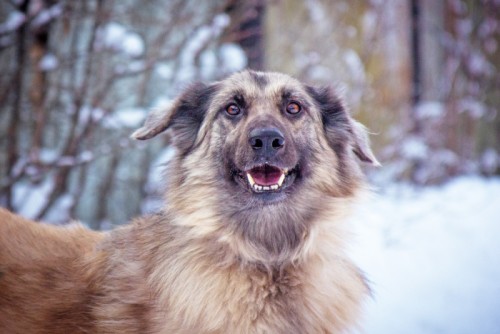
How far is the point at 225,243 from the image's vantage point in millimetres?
2830

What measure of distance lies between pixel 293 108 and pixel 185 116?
0.66 metres

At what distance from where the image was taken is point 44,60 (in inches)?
199

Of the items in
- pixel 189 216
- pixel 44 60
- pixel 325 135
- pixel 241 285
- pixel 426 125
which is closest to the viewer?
pixel 241 285

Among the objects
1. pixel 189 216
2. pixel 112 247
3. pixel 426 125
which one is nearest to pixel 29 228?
pixel 112 247

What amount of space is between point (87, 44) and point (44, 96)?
63 cm

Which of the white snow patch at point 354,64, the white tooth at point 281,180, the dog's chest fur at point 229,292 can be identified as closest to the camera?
the dog's chest fur at point 229,292

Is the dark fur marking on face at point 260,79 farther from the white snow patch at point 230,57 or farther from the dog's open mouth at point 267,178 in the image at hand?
the white snow patch at point 230,57

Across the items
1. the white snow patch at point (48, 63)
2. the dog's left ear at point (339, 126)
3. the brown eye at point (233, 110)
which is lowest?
the white snow patch at point (48, 63)

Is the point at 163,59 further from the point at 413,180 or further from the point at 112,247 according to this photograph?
the point at 413,180

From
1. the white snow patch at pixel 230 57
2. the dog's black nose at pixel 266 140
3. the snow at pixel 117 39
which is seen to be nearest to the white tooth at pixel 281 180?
the dog's black nose at pixel 266 140

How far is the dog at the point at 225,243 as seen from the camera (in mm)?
2633

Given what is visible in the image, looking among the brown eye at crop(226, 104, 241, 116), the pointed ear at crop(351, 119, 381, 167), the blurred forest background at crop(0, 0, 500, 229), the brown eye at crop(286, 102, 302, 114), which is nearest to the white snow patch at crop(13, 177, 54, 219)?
the blurred forest background at crop(0, 0, 500, 229)

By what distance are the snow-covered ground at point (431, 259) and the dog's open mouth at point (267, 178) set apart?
0.48 metres

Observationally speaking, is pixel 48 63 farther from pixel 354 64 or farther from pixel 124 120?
pixel 354 64
